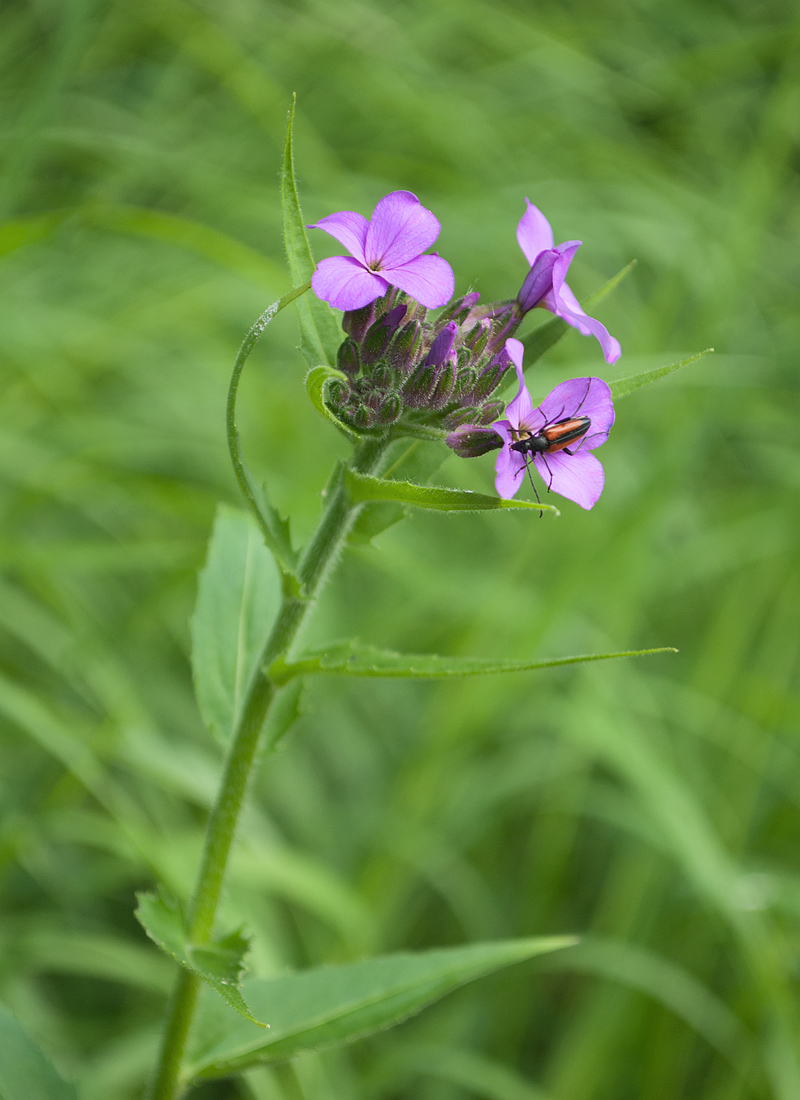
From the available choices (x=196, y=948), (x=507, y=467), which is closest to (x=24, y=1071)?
(x=196, y=948)

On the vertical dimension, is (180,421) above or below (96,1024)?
above

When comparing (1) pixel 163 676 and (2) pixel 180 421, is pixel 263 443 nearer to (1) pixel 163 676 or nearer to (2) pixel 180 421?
(2) pixel 180 421

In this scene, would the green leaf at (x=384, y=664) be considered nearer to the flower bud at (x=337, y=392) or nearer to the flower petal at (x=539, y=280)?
the flower bud at (x=337, y=392)

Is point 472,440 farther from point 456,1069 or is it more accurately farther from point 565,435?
point 456,1069

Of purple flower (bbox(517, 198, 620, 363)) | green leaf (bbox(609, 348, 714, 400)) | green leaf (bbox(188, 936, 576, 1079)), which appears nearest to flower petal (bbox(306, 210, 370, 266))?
purple flower (bbox(517, 198, 620, 363))

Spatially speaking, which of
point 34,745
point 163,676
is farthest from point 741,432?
point 34,745

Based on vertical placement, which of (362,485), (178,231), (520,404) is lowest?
(362,485)

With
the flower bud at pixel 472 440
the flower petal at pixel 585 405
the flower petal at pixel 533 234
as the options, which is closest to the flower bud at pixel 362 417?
the flower bud at pixel 472 440
